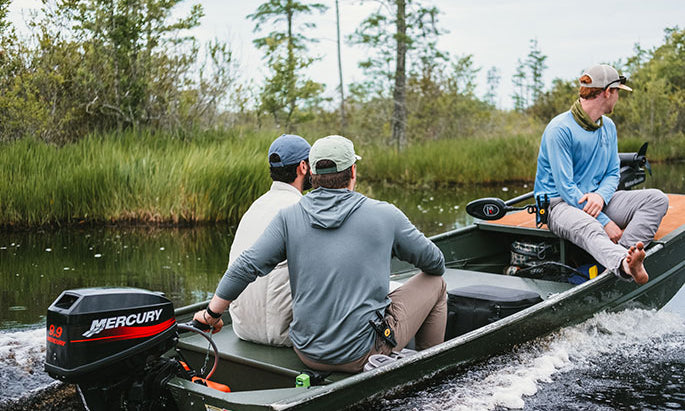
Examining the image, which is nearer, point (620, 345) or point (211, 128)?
point (620, 345)

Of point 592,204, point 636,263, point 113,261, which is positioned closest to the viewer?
point 636,263

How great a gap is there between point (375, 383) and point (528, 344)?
1510 mm

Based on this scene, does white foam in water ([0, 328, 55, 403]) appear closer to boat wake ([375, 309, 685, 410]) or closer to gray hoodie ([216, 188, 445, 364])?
gray hoodie ([216, 188, 445, 364])

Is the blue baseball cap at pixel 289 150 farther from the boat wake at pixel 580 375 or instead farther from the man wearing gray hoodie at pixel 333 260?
the boat wake at pixel 580 375

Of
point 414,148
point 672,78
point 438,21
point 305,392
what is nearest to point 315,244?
point 305,392

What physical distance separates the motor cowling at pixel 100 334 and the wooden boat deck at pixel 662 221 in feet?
11.9

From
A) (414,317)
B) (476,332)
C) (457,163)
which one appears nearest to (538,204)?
(476,332)

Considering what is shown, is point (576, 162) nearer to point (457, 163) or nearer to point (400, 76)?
point (457, 163)

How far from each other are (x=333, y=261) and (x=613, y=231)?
2.97m

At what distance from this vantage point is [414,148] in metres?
17.8

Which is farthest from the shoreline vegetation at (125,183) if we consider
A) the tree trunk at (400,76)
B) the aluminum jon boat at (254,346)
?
the tree trunk at (400,76)

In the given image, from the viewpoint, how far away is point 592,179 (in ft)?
18.2

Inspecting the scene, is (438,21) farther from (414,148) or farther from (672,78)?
(672,78)

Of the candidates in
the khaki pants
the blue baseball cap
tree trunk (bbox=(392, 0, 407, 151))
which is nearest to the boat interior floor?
the khaki pants
